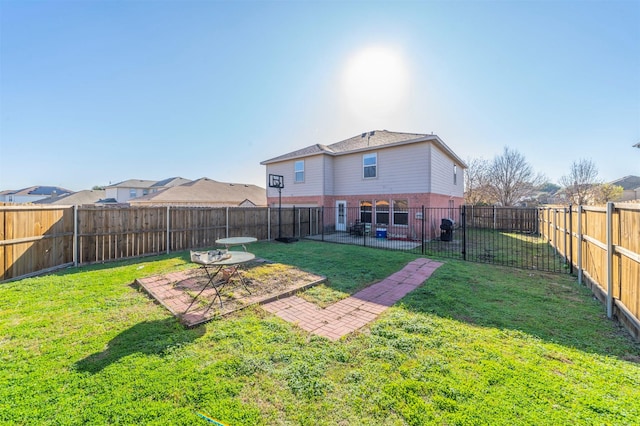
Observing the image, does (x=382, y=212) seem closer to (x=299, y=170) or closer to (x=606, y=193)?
(x=299, y=170)

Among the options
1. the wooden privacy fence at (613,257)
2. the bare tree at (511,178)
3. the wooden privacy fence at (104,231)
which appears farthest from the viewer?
the bare tree at (511,178)

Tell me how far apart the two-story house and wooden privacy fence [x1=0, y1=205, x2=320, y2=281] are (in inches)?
186

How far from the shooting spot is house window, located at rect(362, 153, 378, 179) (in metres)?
14.4

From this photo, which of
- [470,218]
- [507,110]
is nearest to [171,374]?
[507,110]

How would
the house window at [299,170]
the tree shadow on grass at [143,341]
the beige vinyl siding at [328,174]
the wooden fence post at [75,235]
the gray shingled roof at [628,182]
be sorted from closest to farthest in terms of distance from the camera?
the tree shadow on grass at [143,341] → the wooden fence post at [75,235] → the beige vinyl siding at [328,174] → the house window at [299,170] → the gray shingled roof at [628,182]

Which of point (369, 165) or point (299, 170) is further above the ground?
point (299, 170)

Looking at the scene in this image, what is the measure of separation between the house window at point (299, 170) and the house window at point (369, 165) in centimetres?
436

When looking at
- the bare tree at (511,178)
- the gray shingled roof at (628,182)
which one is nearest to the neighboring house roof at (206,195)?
the bare tree at (511,178)

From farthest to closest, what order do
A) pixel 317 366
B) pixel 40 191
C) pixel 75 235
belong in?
pixel 40 191 → pixel 75 235 → pixel 317 366

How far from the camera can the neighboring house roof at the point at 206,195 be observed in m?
26.2

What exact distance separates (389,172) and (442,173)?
3427mm

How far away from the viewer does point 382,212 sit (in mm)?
14281

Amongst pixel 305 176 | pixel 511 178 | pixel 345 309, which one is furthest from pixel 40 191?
pixel 511 178

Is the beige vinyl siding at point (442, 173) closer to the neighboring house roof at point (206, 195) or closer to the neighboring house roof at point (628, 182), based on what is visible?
the neighboring house roof at point (206, 195)
